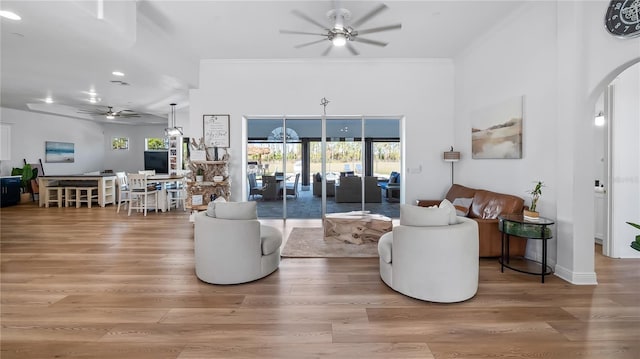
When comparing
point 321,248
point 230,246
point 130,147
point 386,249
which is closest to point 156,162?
point 130,147

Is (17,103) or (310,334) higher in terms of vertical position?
(17,103)

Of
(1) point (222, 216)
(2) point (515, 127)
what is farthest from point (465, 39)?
(1) point (222, 216)

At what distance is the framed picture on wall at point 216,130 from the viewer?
6660 mm

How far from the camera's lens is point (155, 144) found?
43.5 feet

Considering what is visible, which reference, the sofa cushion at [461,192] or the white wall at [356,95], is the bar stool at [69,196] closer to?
the white wall at [356,95]

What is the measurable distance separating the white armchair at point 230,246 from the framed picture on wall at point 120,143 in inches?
483

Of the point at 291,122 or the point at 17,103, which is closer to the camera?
the point at 291,122

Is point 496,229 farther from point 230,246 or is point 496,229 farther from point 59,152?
point 59,152

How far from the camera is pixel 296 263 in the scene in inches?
159

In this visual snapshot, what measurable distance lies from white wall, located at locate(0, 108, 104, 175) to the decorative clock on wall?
14215mm

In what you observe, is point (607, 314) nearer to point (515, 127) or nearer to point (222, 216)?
point (515, 127)

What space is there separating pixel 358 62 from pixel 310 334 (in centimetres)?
567

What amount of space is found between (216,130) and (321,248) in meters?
3.76

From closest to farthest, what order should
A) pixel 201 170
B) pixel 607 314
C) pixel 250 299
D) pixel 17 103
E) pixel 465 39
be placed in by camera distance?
1. pixel 607 314
2. pixel 250 299
3. pixel 465 39
4. pixel 201 170
5. pixel 17 103
